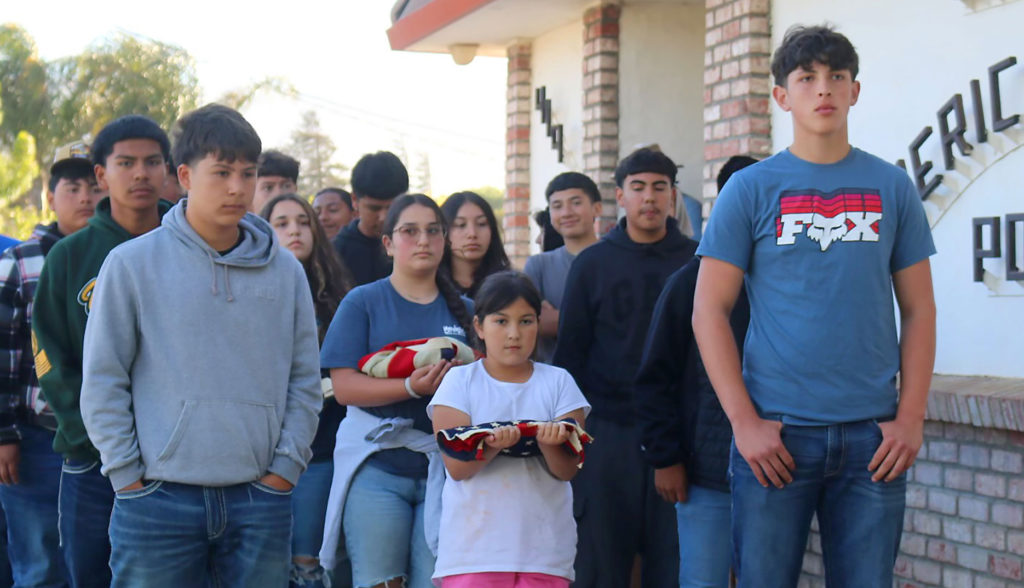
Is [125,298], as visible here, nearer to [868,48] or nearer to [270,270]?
[270,270]

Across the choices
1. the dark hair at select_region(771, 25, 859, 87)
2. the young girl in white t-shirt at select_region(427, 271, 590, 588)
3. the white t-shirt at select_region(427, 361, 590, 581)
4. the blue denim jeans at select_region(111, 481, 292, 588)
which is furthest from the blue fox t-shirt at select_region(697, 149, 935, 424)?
the blue denim jeans at select_region(111, 481, 292, 588)

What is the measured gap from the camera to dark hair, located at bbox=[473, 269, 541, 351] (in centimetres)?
426

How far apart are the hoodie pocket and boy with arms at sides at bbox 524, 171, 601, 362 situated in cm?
243

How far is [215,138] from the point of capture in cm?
357

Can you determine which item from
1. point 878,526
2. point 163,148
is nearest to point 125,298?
point 163,148

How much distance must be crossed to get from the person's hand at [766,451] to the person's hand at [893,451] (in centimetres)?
21

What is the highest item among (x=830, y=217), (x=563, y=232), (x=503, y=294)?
(x=563, y=232)

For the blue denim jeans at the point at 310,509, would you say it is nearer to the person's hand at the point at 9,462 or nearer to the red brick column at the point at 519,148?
the person's hand at the point at 9,462

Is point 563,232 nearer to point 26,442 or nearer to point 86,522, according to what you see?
point 26,442

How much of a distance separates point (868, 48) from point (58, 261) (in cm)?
400

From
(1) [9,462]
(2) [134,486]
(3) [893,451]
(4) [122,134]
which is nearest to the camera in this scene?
(3) [893,451]

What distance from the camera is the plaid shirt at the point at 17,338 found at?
15.2 feet

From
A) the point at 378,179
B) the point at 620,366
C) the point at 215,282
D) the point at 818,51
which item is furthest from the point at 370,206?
the point at 818,51

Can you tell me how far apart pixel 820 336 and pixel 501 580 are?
1.46m
